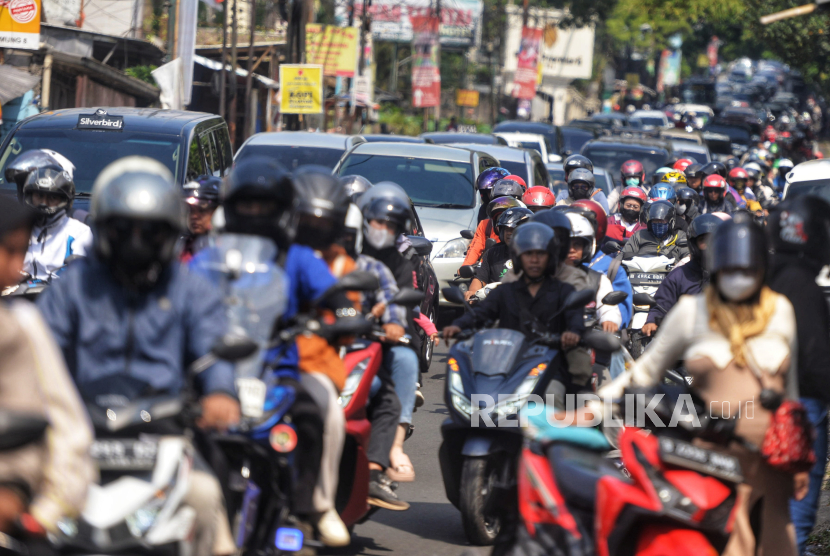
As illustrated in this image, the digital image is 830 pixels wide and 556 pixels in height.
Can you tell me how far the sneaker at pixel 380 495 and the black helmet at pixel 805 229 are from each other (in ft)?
7.60

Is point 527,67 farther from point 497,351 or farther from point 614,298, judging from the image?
point 497,351

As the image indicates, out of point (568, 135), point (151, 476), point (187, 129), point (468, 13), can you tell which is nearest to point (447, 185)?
point (187, 129)

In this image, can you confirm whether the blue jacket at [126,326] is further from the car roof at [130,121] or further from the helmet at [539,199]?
the car roof at [130,121]

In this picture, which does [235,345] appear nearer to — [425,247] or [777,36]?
[425,247]

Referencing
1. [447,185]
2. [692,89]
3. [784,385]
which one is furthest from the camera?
[692,89]

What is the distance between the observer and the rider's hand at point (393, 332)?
239 inches

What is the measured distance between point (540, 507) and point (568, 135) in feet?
86.2

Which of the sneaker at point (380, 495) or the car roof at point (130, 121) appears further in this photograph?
the car roof at point (130, 121)

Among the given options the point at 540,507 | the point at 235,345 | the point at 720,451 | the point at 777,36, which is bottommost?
the point at 540,507

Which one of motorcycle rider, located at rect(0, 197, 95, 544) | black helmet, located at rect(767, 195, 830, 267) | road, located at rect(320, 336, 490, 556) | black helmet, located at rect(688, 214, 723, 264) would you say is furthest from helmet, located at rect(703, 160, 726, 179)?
motorcycle rider, located at rect(0, 197, 95, 544)

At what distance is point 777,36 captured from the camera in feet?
102

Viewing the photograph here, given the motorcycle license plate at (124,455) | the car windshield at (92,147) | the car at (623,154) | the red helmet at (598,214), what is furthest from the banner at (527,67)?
the motorcycle license plate at (124,455)

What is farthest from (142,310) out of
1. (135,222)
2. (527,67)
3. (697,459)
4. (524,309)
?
(527,67)

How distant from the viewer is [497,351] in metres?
6.02
